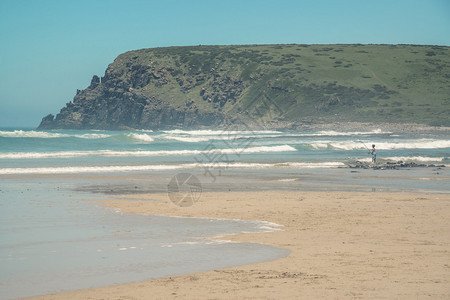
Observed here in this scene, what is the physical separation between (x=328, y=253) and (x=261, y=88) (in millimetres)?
124028

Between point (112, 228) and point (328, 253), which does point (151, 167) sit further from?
point (328, 253)

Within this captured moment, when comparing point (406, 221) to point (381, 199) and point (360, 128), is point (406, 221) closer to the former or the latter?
point (381, 199)

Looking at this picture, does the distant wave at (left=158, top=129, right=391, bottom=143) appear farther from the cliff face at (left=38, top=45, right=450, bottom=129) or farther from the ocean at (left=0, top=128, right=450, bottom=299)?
the ocean at (left=0, top=128, right=450, bottom=299)

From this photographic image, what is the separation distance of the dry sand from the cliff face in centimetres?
10127

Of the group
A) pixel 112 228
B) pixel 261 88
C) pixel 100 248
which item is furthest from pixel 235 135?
pixel 100 248

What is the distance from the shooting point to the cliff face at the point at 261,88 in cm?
12144

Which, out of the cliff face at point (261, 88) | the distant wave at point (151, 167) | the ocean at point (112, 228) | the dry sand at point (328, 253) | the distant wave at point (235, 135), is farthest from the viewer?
the cliff face at point (261, 88)

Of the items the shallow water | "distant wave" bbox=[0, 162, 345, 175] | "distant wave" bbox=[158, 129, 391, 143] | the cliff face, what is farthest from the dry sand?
the cliff face

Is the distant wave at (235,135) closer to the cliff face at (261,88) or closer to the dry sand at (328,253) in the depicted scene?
the cliff face at (261,88)

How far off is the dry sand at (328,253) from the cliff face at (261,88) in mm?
101267

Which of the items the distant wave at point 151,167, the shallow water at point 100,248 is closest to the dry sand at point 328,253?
the shallow water at point 100,248

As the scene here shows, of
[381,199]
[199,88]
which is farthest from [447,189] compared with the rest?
[199,88]

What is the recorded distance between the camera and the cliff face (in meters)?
121

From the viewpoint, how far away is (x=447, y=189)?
18938 millimetres
